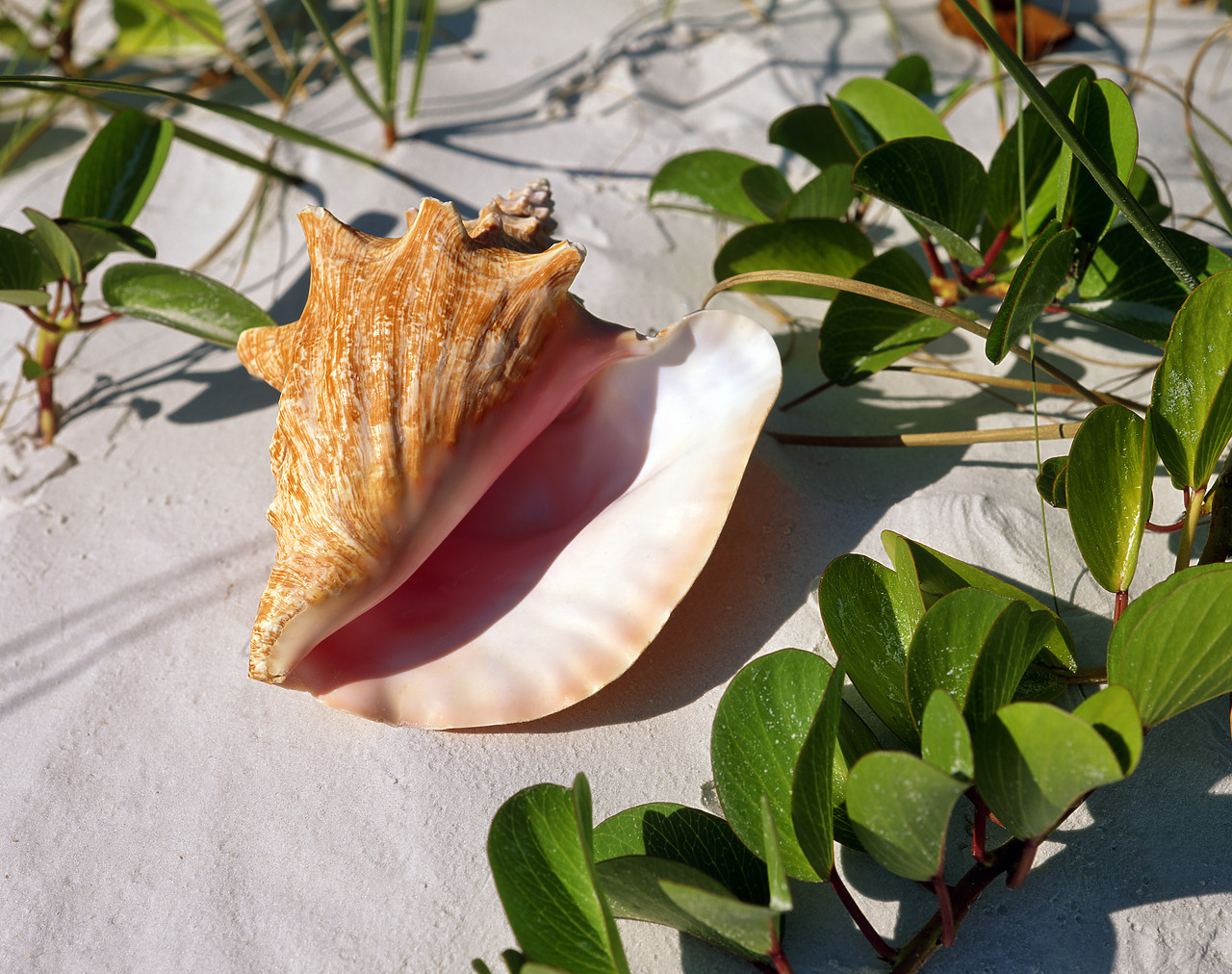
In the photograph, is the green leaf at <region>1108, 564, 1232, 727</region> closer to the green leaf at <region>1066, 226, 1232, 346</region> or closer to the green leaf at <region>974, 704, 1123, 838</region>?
the green leaf at <region>974, 704, 1123, 838</region>

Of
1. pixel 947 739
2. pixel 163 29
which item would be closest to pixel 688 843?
pixel 947 739

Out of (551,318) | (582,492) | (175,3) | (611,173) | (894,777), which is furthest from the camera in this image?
(175,3)

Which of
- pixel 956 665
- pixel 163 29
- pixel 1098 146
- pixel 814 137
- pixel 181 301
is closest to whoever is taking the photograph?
pixel 956 665

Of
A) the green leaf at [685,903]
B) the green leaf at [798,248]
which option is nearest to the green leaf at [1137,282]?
the green leaf at [798,248]

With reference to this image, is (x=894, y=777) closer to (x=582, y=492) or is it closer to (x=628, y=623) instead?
(x=628, y=623)

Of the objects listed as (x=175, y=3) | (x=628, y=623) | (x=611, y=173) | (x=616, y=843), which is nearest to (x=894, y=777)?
(x=616, y=843)

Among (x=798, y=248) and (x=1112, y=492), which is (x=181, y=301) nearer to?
(x=798, y=248)

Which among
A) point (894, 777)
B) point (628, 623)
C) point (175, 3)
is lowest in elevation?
point (628, 623)
